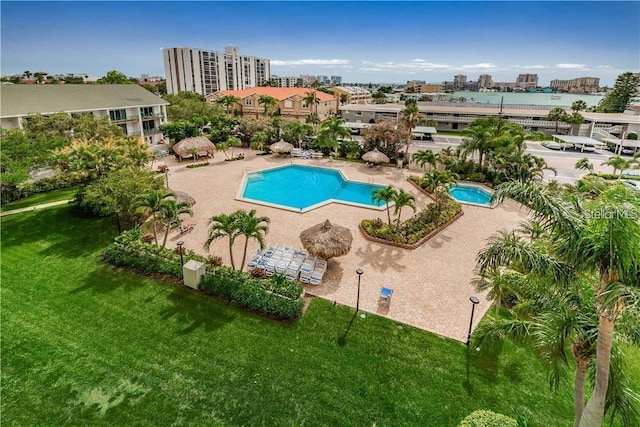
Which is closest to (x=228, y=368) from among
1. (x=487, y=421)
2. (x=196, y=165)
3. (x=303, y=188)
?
(x=487, y=421)

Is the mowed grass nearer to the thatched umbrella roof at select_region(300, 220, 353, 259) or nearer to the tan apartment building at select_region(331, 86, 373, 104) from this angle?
the thatched umbrella roof at select_region(300, 220, 353, 259)

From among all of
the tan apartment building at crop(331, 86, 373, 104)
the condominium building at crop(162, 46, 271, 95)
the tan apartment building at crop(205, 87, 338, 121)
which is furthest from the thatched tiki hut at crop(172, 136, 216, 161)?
the condominium building at crop(162, 46, 271, 95)

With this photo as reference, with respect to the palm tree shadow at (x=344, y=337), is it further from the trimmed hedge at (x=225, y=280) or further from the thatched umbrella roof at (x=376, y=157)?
the thatched umbrella roof at (x=376, y=157)

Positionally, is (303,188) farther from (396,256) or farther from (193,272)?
(193,272)

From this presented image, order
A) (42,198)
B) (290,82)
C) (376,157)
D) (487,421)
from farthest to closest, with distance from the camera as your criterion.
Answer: (290,82) → (376,157) → (42,198) → (487,421)

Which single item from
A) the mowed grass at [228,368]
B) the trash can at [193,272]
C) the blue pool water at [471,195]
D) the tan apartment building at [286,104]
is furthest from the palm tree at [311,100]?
the mowed grass at [228,368]

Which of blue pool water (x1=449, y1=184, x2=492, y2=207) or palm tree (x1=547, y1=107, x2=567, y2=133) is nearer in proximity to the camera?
blue pool water (x1=449, y1=184, x2=492, y2=207)

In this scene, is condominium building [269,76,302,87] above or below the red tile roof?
above
